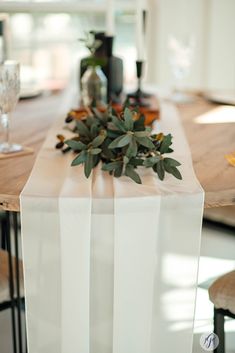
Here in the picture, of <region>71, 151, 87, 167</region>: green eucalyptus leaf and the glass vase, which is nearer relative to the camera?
<region>71, 151, 87, 167</region>: green eucalyptus leaf

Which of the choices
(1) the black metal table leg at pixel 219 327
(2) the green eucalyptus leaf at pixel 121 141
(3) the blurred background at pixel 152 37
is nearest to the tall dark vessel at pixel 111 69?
(2) the green eucalyptus leaf at pixel 121 141

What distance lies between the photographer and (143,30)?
91.4 inches

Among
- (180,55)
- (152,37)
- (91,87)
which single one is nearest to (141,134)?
(91,87)

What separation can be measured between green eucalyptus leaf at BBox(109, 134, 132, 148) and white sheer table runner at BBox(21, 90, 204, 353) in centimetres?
8

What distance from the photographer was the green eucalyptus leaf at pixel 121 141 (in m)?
1.38

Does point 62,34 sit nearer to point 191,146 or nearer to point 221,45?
point 221,45

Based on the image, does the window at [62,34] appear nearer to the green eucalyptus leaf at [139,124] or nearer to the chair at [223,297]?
the green eucalyptus leaf at [139,124]

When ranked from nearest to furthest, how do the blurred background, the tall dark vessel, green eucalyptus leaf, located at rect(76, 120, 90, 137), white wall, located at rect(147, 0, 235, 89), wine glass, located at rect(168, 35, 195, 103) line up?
green eucalyptus leaf, located at rect(76, 120, 90, 137) < the tall dark vessel < wine glass, located at rect(168, 35, 195, 103) < the blurred background < white wall, located at rect(147, 0, 235, 89)

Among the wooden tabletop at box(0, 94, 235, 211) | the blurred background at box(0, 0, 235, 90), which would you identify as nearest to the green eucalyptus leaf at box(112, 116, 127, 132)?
the wooden tabletop at box(0, 94, 235, 211)

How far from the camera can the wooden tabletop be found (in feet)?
4.38

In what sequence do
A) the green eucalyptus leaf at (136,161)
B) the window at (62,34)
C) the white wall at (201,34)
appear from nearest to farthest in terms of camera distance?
the green eucalyptus leaf at (136,161) < the window at (62,34) < the white wall at (201,34)

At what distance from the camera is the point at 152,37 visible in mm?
3711

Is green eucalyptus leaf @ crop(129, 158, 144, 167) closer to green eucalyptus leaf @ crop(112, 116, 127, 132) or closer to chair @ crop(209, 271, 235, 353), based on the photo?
green eucalyptus leaf @ crop(112, 116, 127, 132)

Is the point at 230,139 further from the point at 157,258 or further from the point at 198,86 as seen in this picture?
the point at 198,86
